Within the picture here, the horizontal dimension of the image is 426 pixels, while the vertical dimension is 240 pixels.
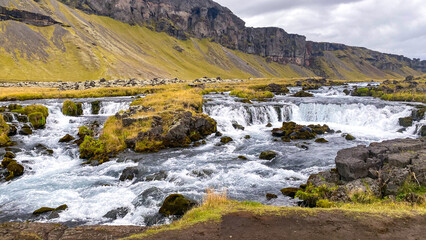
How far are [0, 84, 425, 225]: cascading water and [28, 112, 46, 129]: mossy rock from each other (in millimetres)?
1013

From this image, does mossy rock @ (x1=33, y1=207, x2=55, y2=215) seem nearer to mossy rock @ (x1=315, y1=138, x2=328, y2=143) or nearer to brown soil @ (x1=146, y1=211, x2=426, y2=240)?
brown soil @ (x1=146, y1=211, x2=426, y2=240)

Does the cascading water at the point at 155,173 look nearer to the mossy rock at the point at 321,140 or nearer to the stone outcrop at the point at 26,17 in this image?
the mossy rock at the point at 321,140

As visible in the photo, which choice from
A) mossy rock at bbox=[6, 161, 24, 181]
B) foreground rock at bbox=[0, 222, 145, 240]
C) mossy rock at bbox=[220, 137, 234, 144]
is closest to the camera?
foreground rock at bbox=[0, 222, 145, 240]

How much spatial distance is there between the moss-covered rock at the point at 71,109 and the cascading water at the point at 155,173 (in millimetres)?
3880

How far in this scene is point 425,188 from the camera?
11969 millimetres

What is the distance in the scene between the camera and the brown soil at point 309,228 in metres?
7.75

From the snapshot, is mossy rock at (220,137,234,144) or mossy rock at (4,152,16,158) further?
mossy rock at (220,137,234,144)

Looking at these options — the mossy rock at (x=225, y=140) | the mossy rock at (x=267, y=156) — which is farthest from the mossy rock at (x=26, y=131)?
the mossy rock at (x=267, y=156)

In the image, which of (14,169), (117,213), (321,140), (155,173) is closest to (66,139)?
(14,169)

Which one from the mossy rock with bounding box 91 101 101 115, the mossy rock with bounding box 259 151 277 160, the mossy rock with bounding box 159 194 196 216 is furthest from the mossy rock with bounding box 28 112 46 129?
the mossy rock with bounding box 259 151 277 160

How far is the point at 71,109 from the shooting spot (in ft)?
132

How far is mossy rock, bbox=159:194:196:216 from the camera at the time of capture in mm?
12766

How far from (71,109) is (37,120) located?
834 centimetres

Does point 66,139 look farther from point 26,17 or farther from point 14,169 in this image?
point 26,17
